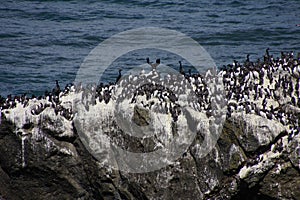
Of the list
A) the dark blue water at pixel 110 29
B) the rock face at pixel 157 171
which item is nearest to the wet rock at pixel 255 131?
the rock face at pixel 157 171

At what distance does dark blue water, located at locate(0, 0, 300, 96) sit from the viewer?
20516mm

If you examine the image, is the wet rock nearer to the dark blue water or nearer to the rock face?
the rock face

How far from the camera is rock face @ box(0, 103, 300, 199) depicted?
1070 cm

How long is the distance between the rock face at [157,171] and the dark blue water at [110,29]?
746cm

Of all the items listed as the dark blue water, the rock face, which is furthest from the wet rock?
the dark blue water

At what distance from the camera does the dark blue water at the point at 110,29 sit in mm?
20516

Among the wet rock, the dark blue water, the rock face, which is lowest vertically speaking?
the rock face

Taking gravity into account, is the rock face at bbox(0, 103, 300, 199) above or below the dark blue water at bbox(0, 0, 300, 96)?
below

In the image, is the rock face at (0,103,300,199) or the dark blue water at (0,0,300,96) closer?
the rock face at (0,103,300,199)

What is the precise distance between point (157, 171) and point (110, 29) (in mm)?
14091

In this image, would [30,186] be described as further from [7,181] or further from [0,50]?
[0,50]

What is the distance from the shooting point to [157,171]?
11.1 m

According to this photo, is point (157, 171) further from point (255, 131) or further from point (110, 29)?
point (110, 29)

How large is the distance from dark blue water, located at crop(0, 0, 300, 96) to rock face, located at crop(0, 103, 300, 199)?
746 centimetres
